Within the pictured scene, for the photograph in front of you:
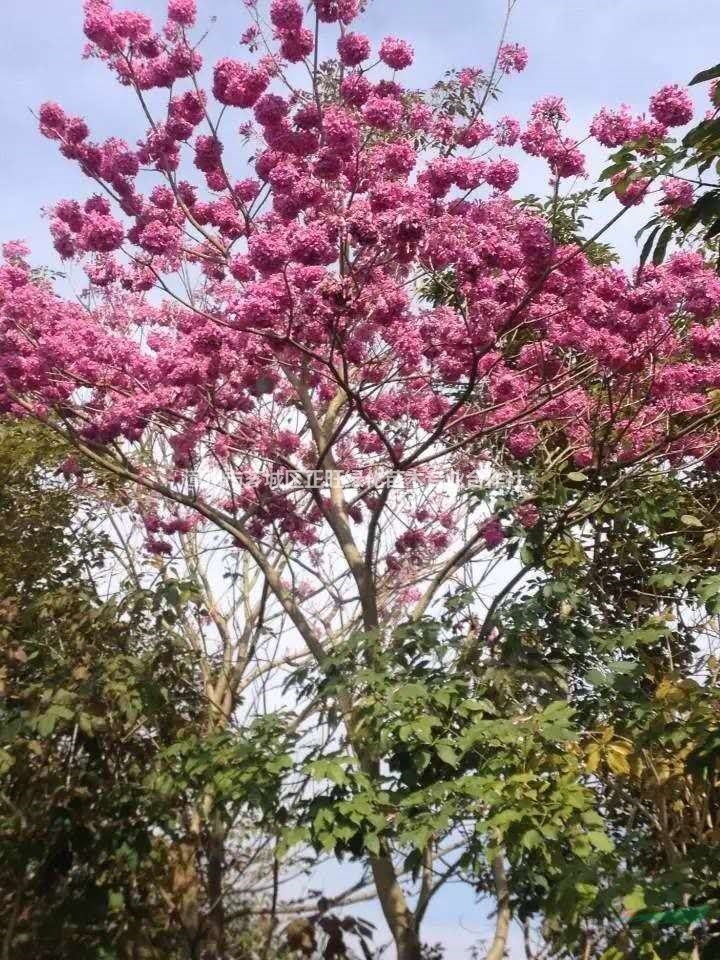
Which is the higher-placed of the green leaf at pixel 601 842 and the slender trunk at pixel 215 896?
the slender trunk at pixel 215 896

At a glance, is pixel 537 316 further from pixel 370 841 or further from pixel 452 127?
pixel 370 841

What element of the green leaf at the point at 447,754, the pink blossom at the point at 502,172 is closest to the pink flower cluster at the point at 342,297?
the pink blossom at the point at 502,172

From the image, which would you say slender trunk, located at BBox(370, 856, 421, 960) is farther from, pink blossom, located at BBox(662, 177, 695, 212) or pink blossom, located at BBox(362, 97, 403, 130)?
pink blossom, located at BBox(362, 97, 403, 130)

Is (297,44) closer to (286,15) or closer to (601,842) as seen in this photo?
(286,15)

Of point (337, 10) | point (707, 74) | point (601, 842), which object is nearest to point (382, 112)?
point (337, 10)

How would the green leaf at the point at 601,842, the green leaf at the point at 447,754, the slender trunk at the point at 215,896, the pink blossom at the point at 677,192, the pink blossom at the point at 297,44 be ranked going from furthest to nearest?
1. the slender trunk at the point at 215,896
2. the pink blossom at the point at 297,44
3. the pink blossom at the point at 677,192
4. the green leaf at the point at 447,754
5. the green leaf at the point at 601,842

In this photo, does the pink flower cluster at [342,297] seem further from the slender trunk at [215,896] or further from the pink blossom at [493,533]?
the slender trunk at [215,896]

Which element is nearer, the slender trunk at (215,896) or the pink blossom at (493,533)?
the pink blossom at (493,533)

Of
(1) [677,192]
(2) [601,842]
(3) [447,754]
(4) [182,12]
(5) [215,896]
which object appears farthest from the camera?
(5) [215,896]

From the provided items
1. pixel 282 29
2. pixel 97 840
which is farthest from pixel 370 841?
pixel 282 29

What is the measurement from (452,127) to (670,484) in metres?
2.68

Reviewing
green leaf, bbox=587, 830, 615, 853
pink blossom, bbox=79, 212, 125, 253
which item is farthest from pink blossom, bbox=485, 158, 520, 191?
green leaf, bbox=587, 830, 615, 853

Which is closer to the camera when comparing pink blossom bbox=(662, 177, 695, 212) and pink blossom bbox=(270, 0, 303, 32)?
pink blossom bbox=(662, 177, 695, 212)

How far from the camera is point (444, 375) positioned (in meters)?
5.48
